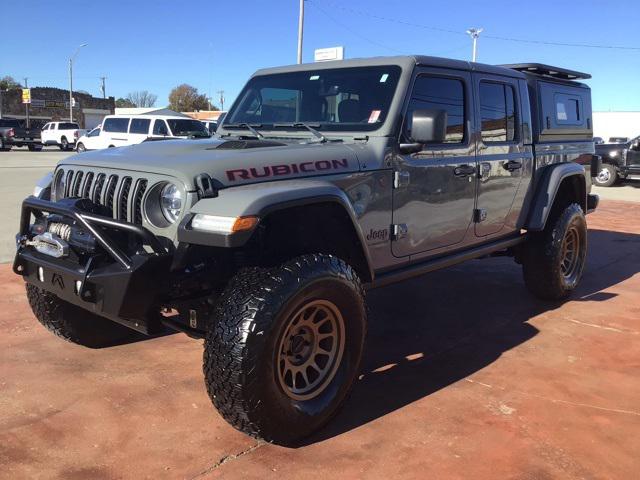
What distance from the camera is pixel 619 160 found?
17.3 meters

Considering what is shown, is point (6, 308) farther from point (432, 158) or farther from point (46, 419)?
point (432, 158)

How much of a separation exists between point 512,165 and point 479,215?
1.96 feet

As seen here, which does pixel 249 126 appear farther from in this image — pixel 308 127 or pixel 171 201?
pixel 171 201

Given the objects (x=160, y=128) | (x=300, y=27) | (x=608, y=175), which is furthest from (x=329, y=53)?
(x=608, y=175)

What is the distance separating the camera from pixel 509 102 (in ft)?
15.4

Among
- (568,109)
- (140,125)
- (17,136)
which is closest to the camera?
(568,109)

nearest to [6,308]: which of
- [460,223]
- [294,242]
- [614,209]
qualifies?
[294,242]

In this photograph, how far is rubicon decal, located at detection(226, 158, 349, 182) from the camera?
115 inches

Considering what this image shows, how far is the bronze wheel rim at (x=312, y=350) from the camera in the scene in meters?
2.95

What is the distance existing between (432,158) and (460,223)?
0.61 meters

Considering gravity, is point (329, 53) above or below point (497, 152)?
above

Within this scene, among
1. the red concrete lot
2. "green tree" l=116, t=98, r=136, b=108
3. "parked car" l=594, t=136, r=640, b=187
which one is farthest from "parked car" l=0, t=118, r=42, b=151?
"green tree" l=116, t=98, r=136, b=108

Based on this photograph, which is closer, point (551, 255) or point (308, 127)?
point (308, 127)

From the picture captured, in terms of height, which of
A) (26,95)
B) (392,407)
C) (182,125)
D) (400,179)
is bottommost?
(392,407)
